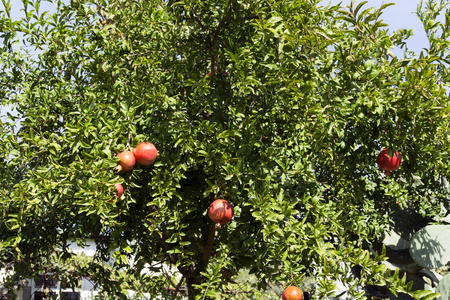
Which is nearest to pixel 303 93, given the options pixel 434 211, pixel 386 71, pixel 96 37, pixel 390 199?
pixel 386 71

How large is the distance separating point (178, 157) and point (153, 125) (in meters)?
0.34

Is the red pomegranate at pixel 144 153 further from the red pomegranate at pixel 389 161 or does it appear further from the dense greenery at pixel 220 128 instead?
the red pomegranate at pixel 389 161

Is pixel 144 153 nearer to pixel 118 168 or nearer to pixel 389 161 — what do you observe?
pixel 118 168

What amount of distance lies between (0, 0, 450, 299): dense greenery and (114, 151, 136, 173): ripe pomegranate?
0.20 ft

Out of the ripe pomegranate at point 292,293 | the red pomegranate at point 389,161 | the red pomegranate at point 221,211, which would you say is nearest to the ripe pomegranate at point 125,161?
the red pomegranate at point 221,211

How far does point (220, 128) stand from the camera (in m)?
3.14

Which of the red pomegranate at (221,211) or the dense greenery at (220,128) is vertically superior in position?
the dense greenery at (220,128)

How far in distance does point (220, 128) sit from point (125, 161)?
2.22 ft

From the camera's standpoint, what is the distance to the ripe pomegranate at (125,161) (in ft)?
9.55

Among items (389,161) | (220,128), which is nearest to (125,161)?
(220,128)

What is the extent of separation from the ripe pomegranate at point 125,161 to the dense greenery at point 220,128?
6 centimetres

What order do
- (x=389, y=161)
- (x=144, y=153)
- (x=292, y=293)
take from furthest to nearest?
(x=389, y=161), (x=144, y=153), (x=292, y=293)

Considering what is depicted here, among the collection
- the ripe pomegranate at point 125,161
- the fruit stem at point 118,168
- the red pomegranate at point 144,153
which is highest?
the red pomegranate at point 144,153

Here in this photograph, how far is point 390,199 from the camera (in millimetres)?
4777
